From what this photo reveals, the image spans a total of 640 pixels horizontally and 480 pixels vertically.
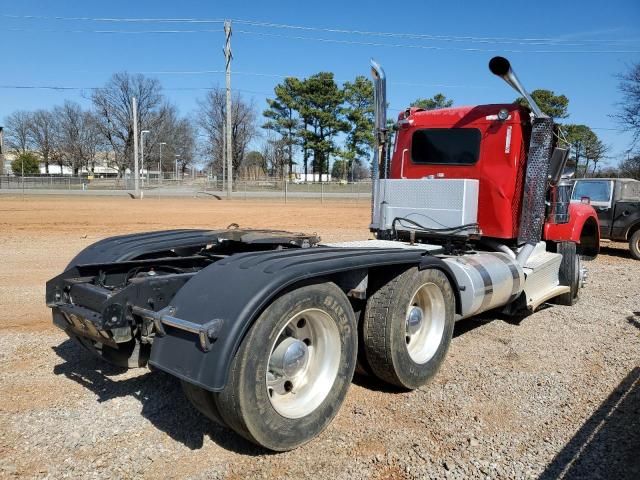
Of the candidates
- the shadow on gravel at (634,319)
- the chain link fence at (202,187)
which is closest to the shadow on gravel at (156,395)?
the shadow on gravel at (634,319)

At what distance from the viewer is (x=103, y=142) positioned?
276 ft

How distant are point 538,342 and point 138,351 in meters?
4.08

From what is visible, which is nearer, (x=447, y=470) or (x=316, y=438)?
(x=447, y=470)

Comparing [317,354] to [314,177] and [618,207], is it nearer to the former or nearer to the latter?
[618,207]

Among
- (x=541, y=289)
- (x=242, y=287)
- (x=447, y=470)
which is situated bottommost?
(x=447, y=470)

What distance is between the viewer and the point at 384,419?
3.56 m

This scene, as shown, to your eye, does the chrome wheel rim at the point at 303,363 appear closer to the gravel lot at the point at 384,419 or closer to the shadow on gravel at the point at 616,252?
the gravel lot at the point at 384,419

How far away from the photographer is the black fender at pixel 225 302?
2576 mm

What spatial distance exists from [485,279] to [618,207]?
9143mm

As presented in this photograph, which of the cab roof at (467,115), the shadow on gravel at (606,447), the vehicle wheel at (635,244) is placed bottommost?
the shadow on gravel at (606,447)

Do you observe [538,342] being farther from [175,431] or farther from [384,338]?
[175,431]

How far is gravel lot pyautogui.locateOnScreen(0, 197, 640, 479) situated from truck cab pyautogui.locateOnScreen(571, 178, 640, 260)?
7.17 meters

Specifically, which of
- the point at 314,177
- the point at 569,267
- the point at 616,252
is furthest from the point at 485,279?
the point at 314,177

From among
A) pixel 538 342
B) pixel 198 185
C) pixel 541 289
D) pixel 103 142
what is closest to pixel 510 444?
pixel 538 342
